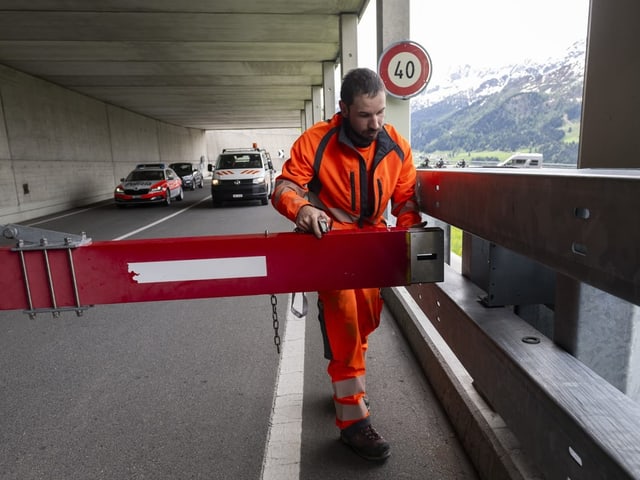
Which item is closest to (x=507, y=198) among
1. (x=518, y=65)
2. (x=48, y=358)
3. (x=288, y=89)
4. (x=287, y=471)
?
(x=287, y=471)

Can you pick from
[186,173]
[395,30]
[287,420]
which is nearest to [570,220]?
[287,420]

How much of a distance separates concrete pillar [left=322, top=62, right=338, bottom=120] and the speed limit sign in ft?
37.2

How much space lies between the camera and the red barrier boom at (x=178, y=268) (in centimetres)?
164

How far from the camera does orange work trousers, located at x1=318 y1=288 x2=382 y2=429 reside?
260 centimetres

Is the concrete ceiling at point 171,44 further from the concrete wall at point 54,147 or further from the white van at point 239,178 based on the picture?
the white van at point 239,178

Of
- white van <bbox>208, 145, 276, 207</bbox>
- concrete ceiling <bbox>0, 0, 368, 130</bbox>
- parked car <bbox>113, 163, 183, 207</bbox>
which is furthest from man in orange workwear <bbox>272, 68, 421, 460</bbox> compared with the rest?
parked car <bbox>113, 163, 183, 207</bbox>

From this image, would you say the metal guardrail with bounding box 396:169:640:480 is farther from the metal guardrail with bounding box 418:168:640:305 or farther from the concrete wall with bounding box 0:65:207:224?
the concrete wall with bounding box 0:65:207:224

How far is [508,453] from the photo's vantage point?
6.96ft

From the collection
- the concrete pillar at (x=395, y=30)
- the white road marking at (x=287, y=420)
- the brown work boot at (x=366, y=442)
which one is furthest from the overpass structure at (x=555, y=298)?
the concrete pillar at (x=395, y=30)

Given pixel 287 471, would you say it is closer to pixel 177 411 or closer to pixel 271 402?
pixel 271 402

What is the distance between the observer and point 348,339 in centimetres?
264

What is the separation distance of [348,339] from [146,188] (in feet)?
54.1

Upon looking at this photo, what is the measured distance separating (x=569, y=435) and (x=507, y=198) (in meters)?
0.63

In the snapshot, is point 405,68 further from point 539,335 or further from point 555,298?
point 539,335
